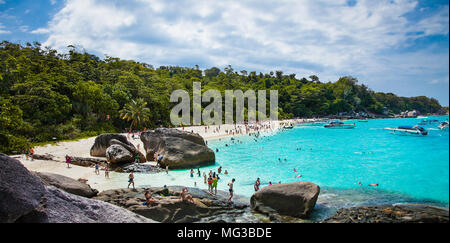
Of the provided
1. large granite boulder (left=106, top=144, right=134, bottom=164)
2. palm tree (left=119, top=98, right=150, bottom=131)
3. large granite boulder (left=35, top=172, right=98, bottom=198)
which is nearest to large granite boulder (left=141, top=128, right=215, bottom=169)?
large granite boulder (left=106, top=144, right=134, bottom=164)

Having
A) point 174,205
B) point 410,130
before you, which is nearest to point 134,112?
point 174,205

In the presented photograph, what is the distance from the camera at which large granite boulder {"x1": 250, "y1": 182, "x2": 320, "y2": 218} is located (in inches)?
400

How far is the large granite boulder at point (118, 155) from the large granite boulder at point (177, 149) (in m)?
2.08

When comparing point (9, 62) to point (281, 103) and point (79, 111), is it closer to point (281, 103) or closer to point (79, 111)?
point (79, 111)

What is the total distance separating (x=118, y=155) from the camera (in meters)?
18.7

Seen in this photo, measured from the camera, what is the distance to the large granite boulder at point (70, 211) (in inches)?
144

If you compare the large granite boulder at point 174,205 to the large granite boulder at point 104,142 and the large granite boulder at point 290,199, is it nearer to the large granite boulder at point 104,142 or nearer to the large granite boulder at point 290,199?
the large granite boulder at point 290,199

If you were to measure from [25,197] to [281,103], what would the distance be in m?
91.2

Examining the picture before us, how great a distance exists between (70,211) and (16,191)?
0.87 m

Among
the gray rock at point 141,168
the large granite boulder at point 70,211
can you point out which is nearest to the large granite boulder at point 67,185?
the gray rock at point 141,168

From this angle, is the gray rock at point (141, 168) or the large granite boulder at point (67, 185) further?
the gray rock at point (141, 168)

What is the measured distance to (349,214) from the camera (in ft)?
33.1

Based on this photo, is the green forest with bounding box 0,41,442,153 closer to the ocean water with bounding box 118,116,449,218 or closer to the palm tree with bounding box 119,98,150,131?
the palm tree with bounding box 119,98,150,131

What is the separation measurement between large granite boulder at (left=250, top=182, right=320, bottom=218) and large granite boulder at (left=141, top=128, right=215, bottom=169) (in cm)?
965
